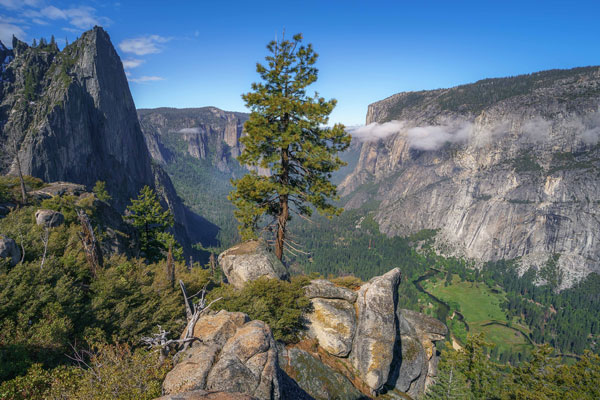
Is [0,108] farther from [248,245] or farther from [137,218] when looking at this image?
[248,245]

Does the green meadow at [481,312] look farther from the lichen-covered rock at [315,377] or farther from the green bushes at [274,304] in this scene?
the green bushes at [274,304]

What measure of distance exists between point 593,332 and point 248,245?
179 m

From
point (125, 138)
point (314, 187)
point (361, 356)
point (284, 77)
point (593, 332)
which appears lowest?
point (593, 332)

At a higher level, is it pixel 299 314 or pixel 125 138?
pixel 125 138

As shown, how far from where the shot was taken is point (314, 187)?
17922mm

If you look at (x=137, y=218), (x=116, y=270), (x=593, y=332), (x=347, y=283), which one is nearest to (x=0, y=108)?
(x=137, y=218)

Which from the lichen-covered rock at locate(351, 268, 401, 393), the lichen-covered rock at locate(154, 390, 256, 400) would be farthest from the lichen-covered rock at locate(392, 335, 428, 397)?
the lichen-covered rock at locate(154, 390, 256, 400)

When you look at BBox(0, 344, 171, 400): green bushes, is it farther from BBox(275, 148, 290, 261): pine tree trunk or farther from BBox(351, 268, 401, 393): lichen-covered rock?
BBox(275, 148, 290, 261): pine tree trunk

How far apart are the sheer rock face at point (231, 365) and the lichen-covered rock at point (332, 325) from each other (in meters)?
6.51

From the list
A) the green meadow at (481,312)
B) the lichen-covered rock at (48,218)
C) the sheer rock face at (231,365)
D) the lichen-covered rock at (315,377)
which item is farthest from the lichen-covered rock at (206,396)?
the green meadow at (481,312)

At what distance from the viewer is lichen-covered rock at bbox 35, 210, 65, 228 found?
1812cm

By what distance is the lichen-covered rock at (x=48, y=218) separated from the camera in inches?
714

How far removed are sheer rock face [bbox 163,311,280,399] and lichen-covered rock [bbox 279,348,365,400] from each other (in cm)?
342

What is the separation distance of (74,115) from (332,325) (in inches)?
5384
